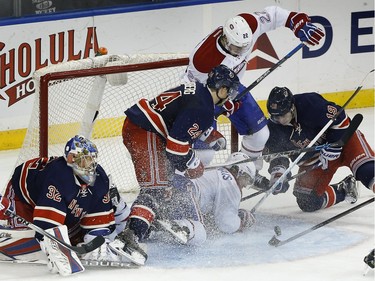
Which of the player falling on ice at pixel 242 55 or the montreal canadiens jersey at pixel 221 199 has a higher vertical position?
the player falling on ice at pixel 242 55

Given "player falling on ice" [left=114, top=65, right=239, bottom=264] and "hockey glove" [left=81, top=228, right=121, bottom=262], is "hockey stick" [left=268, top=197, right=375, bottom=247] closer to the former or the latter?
"player falling on ice" [left=114, top=65, right=239, bottom=264]

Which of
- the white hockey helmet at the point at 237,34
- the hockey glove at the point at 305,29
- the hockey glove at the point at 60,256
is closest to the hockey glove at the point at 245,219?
the white hockey helmet at the point at 237,34

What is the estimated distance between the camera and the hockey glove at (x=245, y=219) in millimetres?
6798

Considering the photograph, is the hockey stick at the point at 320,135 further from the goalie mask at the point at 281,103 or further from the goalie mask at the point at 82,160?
the goalie mask at the point at 82,160

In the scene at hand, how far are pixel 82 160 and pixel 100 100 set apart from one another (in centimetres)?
105

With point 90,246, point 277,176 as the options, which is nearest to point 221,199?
point 277,176

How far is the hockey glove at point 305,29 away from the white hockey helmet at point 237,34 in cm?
33

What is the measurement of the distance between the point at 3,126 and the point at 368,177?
227 cm

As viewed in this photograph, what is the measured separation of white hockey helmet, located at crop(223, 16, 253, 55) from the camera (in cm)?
681

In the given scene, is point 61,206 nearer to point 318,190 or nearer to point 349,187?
point 318,190

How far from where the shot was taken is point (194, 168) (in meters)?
6.59

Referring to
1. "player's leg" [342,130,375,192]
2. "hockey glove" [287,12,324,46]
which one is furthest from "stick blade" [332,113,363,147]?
"hockey glove" [287,12,324,46]

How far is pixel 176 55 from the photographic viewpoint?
7.27 m

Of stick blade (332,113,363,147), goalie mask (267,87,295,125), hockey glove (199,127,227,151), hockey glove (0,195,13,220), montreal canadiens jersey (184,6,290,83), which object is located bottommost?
hockey glove (199,127,227,151)
